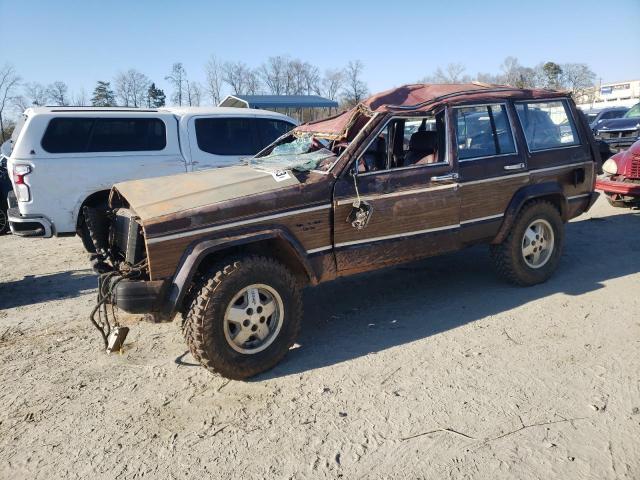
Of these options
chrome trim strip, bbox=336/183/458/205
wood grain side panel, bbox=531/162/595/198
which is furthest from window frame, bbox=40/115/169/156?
wood grain side panel, bbox=531/162/595/198

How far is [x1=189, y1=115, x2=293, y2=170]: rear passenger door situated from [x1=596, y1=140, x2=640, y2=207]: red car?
5501mm

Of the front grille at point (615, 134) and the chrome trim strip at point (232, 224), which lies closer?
the chrome trim strip at point (232, 224)

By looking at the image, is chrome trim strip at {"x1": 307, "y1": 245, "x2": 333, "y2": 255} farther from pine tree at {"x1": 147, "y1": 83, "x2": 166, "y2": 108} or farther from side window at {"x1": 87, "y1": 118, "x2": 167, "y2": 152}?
pine tree at {"x1": 147, "y1": 83, "x2": 166, "y2": 108}

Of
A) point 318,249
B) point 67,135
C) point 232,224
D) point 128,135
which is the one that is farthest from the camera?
point 128,135

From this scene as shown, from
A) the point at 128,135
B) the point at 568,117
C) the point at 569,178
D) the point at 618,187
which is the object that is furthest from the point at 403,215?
the point at 618,187

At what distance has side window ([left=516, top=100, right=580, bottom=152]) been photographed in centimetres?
502

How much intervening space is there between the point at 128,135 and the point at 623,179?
776 cm

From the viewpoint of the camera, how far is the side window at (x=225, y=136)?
7.68m

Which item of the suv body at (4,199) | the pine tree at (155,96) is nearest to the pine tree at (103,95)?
the pine tree at (155,96)

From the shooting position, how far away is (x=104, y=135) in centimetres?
703

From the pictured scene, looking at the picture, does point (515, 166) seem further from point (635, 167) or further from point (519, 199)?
point (635, 167)

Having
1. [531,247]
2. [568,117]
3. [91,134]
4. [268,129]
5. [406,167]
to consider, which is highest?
[91,134]

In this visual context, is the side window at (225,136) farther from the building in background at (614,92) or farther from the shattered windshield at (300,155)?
the building in background at (614,92)

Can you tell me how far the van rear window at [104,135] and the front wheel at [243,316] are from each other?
4.41 m
